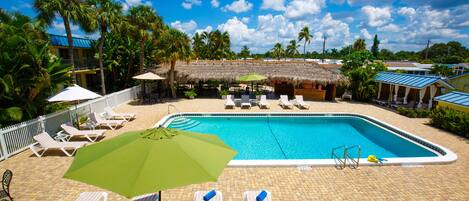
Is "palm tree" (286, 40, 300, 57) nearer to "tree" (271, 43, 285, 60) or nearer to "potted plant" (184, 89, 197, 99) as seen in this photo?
"tree" (271, 43, 285, 60)

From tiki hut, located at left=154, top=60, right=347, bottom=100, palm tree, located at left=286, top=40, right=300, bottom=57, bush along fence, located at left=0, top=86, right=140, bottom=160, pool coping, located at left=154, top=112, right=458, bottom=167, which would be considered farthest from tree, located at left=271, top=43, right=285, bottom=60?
bush along fence, located at left=0, top=86, right=140, bottom=160

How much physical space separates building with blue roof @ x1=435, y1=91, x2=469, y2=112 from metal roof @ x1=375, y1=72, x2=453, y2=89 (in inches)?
95.9

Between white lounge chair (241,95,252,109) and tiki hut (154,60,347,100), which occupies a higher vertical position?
tiki hut (154,60,347,100)

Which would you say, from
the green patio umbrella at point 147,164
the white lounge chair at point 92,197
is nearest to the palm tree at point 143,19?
the white lounge chair at point 92,197

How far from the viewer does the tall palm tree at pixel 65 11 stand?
15359 mm

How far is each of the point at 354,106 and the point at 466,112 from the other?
6.59m

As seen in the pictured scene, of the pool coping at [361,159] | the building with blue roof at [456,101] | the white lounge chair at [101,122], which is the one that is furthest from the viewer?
the building with blue roof at [456,101]

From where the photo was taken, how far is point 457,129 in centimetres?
1106

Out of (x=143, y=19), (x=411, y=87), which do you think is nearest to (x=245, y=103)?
(x=143, y=19)

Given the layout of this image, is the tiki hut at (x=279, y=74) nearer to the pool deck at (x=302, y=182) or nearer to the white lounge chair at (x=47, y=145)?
the pool deck at (x=302, y=182)

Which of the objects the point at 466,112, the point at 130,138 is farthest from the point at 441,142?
the point at 130,138

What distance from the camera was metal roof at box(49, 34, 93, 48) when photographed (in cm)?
2039

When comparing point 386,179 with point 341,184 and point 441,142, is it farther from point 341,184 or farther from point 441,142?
point 441,142

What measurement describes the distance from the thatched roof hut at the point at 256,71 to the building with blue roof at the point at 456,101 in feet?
22.8
